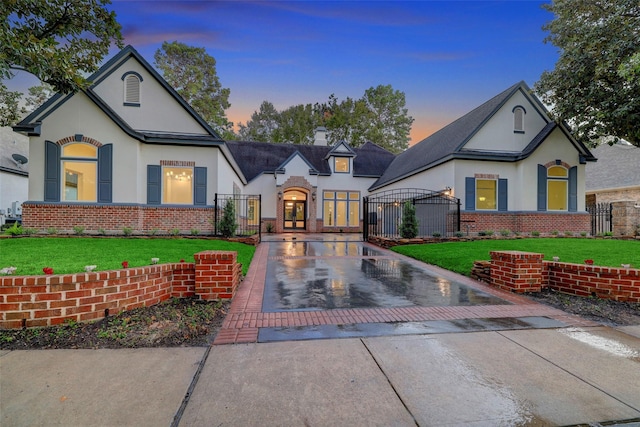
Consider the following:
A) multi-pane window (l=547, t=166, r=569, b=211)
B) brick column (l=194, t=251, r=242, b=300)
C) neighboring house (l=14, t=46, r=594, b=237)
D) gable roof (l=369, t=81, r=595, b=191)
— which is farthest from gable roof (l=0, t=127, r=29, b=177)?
multi-pane window (l=547, t=166, r=569, b=211)

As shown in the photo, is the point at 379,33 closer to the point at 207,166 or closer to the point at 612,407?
the point at 207,166

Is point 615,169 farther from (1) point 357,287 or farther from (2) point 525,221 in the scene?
(1) point 357,287

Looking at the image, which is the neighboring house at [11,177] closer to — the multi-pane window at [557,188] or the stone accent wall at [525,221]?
the stone accent wall at [525,221]

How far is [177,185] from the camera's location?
12.3 metres

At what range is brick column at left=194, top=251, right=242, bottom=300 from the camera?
4555 mm

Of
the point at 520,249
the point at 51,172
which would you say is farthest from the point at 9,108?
the point at 520,249

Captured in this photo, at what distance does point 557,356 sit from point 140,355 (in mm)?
4093

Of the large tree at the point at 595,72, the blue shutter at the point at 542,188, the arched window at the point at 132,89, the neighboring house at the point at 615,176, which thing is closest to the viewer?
the large tree at the point at 595,72

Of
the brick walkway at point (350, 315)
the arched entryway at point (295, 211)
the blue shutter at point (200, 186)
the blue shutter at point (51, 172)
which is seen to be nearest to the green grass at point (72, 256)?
the brick walkway at point (350, 315)

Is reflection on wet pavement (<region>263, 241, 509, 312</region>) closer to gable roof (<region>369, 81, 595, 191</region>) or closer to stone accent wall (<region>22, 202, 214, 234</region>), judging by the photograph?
stone accent wall (<region>22, 202, 214, 234</region>)

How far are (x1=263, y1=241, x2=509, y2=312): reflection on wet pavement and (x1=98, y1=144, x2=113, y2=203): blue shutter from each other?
775cm

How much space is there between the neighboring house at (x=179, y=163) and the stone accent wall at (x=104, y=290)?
8.10 metres

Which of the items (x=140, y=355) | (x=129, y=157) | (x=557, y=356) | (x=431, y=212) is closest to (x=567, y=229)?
(x=431, y=212)

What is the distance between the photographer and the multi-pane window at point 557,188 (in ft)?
46.9
